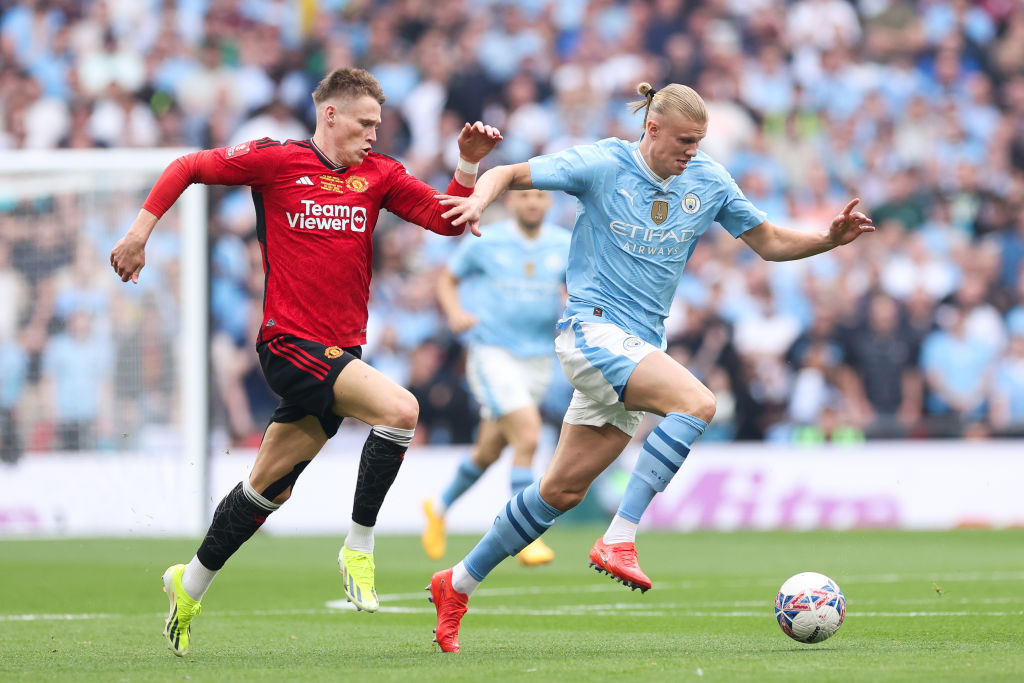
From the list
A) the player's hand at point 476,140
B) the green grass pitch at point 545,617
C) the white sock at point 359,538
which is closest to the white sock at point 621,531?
the green grass pitch at point 545,617

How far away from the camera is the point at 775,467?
53.6 feet

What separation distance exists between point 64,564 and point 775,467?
24.4 feet

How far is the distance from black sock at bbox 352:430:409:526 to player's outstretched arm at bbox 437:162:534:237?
3.45ft

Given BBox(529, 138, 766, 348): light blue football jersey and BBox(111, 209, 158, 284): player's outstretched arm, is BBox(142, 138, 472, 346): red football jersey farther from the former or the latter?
BBox(529, 138, 766, 348): light blue football jersey

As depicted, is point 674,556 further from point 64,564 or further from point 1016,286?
point 1016,286

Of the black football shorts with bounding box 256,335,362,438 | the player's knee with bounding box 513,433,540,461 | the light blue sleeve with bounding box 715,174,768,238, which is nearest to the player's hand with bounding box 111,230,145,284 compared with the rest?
the black football shorts with bounding box 256,335,362,438

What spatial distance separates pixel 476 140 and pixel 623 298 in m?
0.99

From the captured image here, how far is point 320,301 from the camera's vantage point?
7.04 meters

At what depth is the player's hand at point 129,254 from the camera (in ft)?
21.3

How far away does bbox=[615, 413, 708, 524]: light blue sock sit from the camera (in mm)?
6582

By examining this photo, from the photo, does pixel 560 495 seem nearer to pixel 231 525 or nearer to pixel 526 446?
pixel 231 525

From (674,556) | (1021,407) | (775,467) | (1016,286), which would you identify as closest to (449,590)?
(674,556)

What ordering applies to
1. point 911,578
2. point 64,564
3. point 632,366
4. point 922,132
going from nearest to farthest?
point 632,366
point 911,578
point 64,564
point 922,132

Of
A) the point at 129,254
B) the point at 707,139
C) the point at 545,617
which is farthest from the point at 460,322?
the point at 707,139
